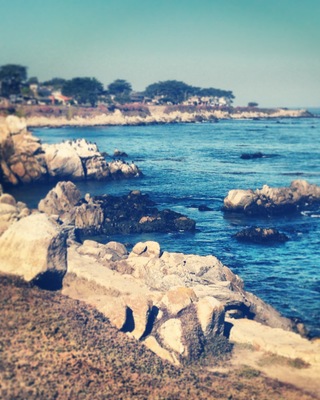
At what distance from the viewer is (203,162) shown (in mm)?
103875

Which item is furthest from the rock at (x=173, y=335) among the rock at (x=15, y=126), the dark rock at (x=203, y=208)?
the rock at (x=15, y=126)

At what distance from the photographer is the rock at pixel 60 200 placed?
59.4 m

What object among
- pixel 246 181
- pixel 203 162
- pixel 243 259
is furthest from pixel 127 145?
pixel 243 259

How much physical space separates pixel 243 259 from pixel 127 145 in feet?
285

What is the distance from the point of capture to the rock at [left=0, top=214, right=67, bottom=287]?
30.5 m

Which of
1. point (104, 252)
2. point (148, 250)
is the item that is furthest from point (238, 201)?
point (104, 252)

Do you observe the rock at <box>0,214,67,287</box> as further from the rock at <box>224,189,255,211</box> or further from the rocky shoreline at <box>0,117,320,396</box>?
the rock at <box>224,189,255,211</box>

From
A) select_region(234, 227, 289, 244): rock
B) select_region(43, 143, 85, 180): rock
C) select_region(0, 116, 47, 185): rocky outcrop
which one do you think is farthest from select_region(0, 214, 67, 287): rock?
select_region(43, 143, 85, 180): rock

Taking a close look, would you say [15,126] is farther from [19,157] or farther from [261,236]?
[261,236]

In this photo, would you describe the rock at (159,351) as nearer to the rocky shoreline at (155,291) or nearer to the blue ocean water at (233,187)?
the rocky shoreline at (155,291)

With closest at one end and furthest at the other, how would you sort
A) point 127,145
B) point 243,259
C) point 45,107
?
point 243,259 → point 127,145 → point 45,107

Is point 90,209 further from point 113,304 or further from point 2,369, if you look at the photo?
point 2,369

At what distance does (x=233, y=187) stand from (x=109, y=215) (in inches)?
961

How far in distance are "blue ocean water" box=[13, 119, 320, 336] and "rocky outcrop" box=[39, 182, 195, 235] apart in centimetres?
225
